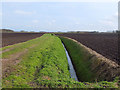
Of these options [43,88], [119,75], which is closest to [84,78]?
[119,75]

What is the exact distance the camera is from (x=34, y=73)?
15.2 m

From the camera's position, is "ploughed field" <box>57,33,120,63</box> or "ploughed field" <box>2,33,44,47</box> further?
"ploughed field" <box>2,33,44,47</box>

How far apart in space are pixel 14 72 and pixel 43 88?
16.7 ft

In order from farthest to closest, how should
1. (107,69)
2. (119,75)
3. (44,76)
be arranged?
1. (107,69)
2. (44,76)
3. (119,75)

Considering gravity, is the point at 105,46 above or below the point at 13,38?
below

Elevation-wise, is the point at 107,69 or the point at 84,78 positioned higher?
the point at 107,69

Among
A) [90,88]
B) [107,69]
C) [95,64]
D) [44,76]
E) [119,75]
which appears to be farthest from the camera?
[95,64]

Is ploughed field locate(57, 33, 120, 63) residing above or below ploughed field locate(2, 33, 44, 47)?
below

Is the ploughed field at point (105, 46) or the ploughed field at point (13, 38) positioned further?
the ploughed field at point (13, 38)

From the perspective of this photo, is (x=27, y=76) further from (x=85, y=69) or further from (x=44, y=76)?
(x=85, y=69)

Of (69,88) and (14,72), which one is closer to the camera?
(69,88)

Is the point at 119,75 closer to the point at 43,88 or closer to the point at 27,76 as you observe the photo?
the point at 43,88

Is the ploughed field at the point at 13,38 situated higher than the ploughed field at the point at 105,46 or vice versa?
the ploughed field at the point at 13,38

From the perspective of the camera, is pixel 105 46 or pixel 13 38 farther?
pixel 13 38
